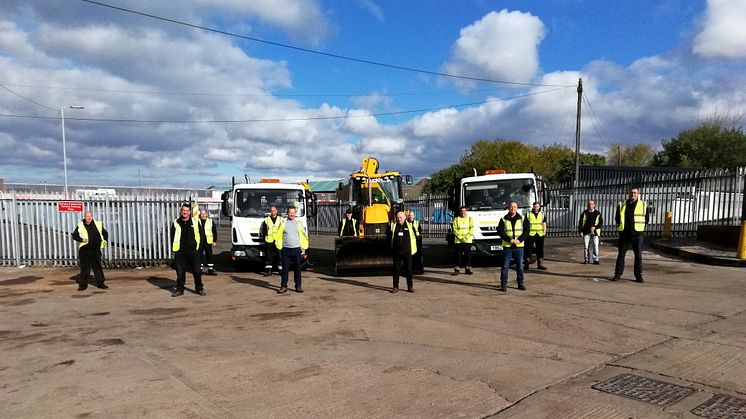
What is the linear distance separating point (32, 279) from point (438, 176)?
5587cm

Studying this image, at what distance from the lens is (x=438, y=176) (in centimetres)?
6525

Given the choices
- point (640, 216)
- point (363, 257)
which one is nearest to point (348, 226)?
point (363, 257)

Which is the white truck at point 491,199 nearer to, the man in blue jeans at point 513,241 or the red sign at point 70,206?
the man in blue jeans at point 513,241

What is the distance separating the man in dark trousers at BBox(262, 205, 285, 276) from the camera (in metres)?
11.6

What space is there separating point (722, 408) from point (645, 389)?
0.59 meters

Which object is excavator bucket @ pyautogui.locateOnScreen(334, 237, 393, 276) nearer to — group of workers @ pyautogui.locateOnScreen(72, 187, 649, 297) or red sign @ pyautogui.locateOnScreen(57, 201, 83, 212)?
group of workers @ pyautogui.locateOnScreen(72, 187, 649, 297)

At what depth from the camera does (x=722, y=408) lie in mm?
4055

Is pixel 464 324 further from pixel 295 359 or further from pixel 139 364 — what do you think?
pixel 139 364

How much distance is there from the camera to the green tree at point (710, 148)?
41.1m

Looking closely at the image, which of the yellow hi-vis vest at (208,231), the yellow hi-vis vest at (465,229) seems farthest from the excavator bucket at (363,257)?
the yellow hi-vis vest at (208,231)

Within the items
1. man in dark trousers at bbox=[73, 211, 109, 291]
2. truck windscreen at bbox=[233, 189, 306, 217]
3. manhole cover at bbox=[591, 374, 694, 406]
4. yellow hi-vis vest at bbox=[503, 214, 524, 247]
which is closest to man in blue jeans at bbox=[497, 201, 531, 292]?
yellow hi-vis vest at bbox=[503, 214, 524, 247]

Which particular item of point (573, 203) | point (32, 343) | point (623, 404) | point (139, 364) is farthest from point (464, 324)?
point (573, 203)

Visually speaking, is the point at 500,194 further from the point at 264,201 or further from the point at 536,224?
the point at 264,201

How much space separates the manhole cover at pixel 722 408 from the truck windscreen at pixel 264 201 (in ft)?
34.8
